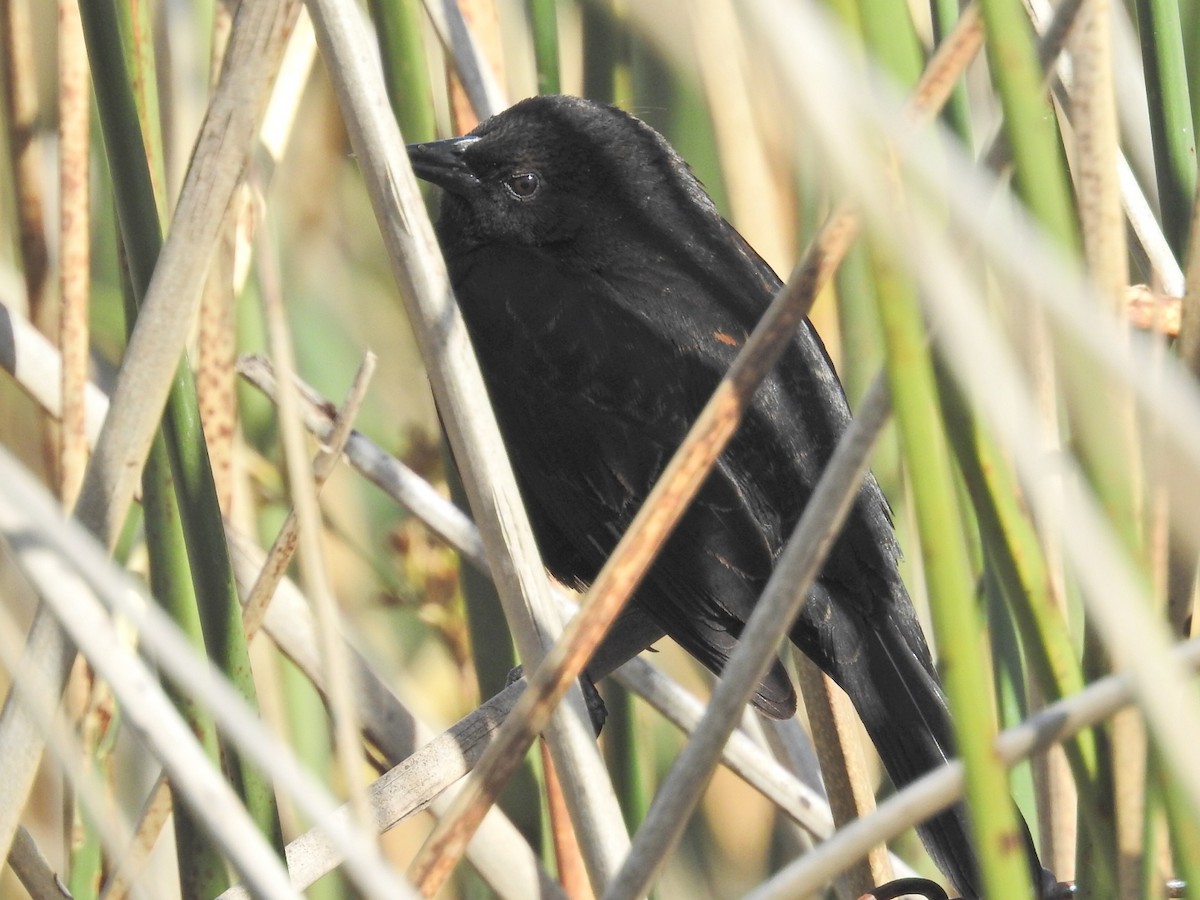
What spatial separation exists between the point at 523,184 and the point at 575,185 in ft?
0.28

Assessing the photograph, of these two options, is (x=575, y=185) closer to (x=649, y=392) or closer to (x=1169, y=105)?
(x=649, y=392)

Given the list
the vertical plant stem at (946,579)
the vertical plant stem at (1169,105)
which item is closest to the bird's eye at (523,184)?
the vertical plant stem at (1169,105)

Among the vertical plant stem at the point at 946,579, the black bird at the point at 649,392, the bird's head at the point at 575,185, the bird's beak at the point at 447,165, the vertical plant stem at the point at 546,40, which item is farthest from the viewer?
the bird's head at the point at 575,185

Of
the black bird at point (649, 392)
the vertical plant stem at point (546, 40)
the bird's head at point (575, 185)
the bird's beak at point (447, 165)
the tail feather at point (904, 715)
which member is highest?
the vertical plant stem at point (546, 40)

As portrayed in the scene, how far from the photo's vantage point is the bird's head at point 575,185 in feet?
6.25

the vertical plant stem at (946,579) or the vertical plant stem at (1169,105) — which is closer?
the vertical plant stem at (946,579)

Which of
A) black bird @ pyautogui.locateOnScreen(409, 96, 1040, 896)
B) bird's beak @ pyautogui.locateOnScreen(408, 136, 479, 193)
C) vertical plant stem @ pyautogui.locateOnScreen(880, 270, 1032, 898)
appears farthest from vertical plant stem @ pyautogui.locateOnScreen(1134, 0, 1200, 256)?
bird's beak @ pyautogui.locateOnScreen(408, 136, 479, 193)

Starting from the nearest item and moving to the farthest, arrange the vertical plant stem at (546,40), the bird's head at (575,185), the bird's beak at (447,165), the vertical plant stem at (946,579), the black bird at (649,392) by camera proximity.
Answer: the vertical plant stem at (946,579) < the vertical plant stem at (546,40) < the black bird at (649,392) < the bird's beak at (447,165) < the bird's head at (575,185)

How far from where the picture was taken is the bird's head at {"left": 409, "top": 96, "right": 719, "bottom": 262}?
6.25 feet

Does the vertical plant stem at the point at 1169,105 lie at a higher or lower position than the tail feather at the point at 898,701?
higher

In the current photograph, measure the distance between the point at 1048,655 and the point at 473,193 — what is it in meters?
1.38

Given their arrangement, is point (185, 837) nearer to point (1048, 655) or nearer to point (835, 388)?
point (1048, 655)

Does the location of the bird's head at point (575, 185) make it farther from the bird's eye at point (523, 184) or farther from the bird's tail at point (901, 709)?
the bird's tail at point (901, 709)

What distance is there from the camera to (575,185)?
1979mm
